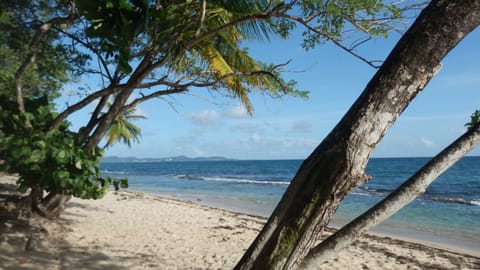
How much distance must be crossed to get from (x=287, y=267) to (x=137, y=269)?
3.69 m

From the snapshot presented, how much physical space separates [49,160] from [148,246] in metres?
2.83

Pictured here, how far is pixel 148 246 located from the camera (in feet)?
19.2

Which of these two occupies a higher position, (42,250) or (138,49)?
(138,49)

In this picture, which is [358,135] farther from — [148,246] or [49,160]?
[148,246]

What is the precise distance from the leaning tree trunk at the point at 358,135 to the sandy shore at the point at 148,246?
3.73m

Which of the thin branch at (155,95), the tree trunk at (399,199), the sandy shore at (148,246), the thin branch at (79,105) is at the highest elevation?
the thin branch at (155,95)

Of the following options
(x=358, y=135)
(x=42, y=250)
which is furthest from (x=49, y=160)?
(x=358, y=135)

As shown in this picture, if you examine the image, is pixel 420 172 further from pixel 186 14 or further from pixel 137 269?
pixel 137 269

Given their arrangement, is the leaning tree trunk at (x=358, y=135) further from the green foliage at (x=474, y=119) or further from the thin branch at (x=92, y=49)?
the thin branch at (x=92, y=49)

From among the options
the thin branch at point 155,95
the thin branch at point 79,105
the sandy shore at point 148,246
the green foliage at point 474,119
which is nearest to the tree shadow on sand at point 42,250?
the sandy shore at point 148,246

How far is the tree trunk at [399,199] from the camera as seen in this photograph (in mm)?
1449

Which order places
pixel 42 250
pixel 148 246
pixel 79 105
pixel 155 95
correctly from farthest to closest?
pixel 148 246
pixel 155 95
pixel 42 250
pixel 79 105

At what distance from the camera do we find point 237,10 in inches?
179

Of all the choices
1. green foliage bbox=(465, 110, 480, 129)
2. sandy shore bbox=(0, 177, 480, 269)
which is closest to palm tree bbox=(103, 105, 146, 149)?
sandy shore bbox=(0, 177, 480, 269)
